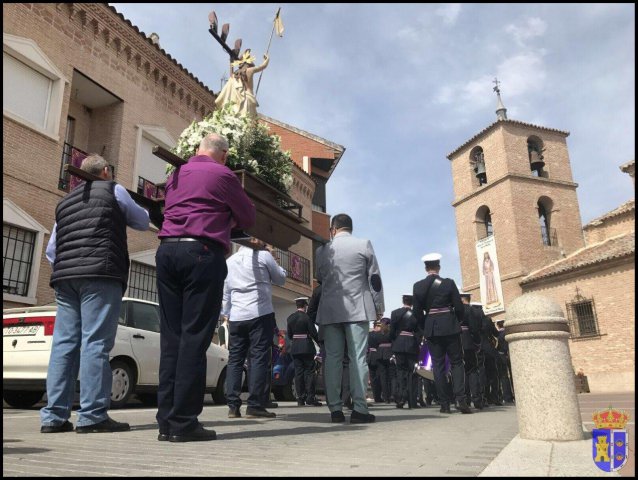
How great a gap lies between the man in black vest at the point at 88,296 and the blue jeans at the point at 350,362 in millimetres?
2059

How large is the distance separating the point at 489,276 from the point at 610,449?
35.2 m

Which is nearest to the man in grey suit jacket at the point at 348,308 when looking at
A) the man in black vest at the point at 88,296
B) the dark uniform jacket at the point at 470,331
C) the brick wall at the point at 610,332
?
the man in black vest at the point at 88,296

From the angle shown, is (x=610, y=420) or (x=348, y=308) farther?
(x=348, y=308)

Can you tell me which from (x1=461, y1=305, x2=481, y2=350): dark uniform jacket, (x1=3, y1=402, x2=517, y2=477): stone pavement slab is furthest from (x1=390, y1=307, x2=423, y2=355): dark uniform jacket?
(x1=3, y1=402, x2=517, y2=477): stone pavement slab

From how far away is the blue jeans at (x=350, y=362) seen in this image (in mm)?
5004

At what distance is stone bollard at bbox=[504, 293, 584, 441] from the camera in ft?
11.6

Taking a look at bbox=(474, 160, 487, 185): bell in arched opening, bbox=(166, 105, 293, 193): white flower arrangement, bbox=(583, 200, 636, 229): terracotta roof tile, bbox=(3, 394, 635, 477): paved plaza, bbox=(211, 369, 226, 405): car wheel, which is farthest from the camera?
bbox=(474, 160, 487, 185): bell in arched opening

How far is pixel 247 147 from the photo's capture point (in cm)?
468

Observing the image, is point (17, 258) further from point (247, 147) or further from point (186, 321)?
point (186, 321)

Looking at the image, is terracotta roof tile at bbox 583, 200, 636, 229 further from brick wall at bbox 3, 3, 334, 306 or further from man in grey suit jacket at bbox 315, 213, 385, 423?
man in grey suit jacket at bbox 315, 213, 385, 423

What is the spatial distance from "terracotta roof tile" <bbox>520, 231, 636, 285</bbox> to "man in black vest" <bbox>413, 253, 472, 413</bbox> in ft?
68.3

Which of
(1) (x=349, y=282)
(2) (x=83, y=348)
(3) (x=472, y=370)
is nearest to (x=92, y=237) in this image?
(2) (x=83, y=348)

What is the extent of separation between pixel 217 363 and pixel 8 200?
568cm

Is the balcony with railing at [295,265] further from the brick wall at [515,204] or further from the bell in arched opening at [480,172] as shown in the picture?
the bell in arched opening at [480,172]
